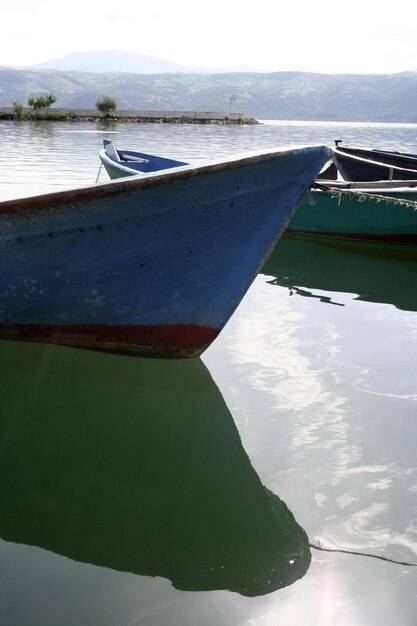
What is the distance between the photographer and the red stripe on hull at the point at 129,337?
510cm

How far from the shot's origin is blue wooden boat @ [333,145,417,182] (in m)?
10.6

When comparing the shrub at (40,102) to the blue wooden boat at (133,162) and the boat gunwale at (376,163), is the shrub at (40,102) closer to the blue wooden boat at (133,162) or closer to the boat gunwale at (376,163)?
the blue wooden boat at (133,162)

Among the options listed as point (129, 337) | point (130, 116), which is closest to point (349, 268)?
point (129, 337)

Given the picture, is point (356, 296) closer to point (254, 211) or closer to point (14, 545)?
point (254, 211)

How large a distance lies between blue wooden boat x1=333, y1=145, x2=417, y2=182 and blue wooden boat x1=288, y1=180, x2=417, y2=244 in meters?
1.28

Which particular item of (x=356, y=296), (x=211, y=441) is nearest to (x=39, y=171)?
(x=356, y=296)

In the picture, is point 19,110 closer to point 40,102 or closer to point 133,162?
point 40,102

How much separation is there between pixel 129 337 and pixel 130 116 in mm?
69574

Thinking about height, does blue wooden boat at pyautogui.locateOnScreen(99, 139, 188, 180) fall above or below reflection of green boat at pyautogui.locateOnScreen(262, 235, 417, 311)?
above

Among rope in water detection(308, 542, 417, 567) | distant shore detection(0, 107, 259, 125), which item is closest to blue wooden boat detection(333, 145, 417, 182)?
rope in water detection(308, 542, 417, 567)

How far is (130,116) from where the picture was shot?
70.8m

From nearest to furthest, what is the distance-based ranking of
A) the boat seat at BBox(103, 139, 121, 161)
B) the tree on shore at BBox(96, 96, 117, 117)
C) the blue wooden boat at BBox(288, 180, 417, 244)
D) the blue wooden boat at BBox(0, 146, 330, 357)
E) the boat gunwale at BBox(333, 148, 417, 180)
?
the blue wooden boat at BBox(0, 146, 330, 357) < the blue wooden boat at BBox(288, 180, 417, 244) < the boat gunwale at BBox(333, 148, 417, 180) < the boat seat at BBox(103, 139, 121, 161) < the tree on shore at BBox(96, 96, 117, 117)

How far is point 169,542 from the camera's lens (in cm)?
301

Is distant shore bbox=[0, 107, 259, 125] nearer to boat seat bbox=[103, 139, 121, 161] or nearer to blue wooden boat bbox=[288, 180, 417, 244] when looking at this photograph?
boat seat bbox=[103, 139, 121, 161]
